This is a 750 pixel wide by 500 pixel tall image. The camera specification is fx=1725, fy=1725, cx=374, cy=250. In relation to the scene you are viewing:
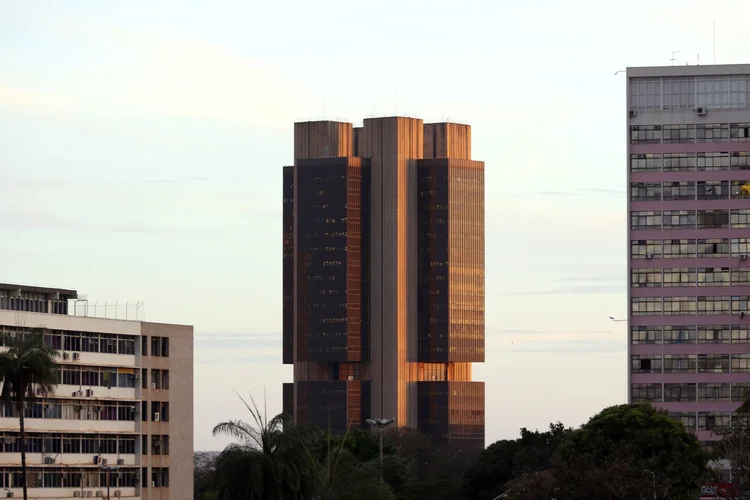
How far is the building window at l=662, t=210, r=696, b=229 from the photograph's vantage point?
591 feet

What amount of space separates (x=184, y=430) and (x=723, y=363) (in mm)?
57732

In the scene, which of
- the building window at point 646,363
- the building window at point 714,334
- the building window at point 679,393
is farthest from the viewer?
the building window at point 714,334

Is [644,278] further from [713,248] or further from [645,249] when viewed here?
[713,248]

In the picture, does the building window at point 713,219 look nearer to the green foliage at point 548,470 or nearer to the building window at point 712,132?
the building window at point 712,132

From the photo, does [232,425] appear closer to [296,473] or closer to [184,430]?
[296,473]

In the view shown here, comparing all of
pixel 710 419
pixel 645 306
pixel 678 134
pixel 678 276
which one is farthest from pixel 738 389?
pixel 678 134

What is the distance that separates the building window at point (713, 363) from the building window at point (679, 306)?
4.88m

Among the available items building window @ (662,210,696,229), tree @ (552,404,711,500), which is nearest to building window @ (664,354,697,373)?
building window @ (662,210,696,229)

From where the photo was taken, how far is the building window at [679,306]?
180750 mm

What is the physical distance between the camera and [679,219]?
18012cm

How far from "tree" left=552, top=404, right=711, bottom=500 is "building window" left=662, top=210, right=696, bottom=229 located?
45.0m

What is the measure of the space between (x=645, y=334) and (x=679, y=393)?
278 inches

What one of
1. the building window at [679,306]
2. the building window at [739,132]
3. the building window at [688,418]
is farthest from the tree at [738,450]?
the building window at [739,132]

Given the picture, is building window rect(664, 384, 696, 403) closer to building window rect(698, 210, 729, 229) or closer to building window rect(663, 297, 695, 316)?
building window rect(663, 297, 695, 316)
